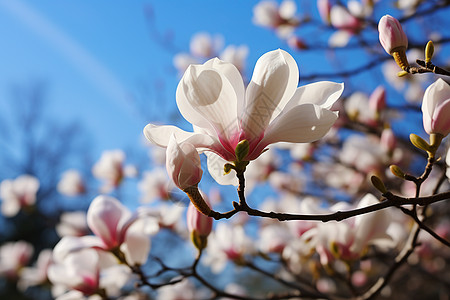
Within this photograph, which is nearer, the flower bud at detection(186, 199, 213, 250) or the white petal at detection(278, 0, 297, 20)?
the flower bud at detection(186, 199, 213, 250)

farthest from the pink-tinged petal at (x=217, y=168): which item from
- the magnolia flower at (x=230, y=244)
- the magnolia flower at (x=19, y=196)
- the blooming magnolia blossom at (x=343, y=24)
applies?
the magnolia flower at (x=19, y=196)

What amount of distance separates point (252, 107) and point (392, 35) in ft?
0.81

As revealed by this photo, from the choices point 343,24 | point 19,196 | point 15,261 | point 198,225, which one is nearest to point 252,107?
point 198,225

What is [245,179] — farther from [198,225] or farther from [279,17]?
[279,17]

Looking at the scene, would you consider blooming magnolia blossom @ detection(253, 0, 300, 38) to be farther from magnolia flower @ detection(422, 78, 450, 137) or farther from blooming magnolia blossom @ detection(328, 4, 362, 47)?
magnolia flower @ detection(422, 78, 450, 137)

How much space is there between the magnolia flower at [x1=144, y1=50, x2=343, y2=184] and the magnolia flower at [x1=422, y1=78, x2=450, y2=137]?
13 cm

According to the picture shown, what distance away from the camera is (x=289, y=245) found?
3.86 feet

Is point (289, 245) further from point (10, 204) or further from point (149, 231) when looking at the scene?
point (10, 204)

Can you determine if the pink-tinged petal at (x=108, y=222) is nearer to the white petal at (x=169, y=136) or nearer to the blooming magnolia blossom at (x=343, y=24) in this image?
the white petal at (x=169, y=136)

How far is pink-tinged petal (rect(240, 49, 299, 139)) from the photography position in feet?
1.71

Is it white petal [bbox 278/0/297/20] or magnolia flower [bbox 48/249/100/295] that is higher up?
white petal [bbox 278/0/297/20]

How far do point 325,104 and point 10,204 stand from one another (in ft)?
8.54

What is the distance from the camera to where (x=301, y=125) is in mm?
520

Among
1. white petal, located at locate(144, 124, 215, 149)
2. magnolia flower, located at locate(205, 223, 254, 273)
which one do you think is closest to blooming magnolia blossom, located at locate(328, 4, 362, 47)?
magnolia flower, located at locate(205, 223, 254, 273)
